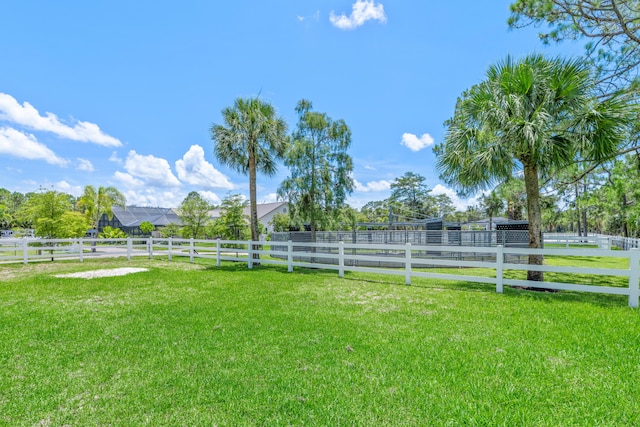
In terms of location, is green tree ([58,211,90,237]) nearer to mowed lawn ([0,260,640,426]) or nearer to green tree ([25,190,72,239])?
green tree ([25,190,72,239])

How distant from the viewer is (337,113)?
12.8m

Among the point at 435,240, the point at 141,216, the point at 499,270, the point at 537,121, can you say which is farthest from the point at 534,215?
the point at 141,216

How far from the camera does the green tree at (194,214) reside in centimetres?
2118

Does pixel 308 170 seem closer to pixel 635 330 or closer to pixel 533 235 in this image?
pixel 533 235

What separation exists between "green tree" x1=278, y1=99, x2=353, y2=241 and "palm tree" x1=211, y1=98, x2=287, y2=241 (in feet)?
4.50

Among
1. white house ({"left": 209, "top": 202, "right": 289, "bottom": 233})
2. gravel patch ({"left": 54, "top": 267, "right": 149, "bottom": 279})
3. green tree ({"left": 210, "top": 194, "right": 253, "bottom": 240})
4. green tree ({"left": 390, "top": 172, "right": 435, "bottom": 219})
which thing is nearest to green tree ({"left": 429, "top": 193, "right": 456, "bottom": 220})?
green tree ({"left": 390, "top": 172, "right": 435, "bottom": 219})

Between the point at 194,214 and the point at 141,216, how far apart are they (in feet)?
113

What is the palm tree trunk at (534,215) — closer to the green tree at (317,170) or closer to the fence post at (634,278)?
the fence post at (634,278)

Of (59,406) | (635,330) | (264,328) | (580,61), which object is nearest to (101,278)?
(264,328)

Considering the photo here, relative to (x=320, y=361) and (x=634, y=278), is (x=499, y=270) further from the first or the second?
(x=320, y=361)

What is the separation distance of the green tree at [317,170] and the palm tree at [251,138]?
1372 mm

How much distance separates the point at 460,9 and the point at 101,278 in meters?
13.6

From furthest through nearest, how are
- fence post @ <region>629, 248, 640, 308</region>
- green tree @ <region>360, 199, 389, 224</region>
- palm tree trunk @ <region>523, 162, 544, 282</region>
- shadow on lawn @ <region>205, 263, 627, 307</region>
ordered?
green tree @ <region>360, 199, 389, 224</region>, palm tree trunk @ <region>523, 162, 544, 282</region>, shadow on lawn @ <region>205, 263, 627, 307</region>, fence post @ <region>629, 248, 640, 308</region>

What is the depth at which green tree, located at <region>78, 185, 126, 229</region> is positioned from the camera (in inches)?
975
